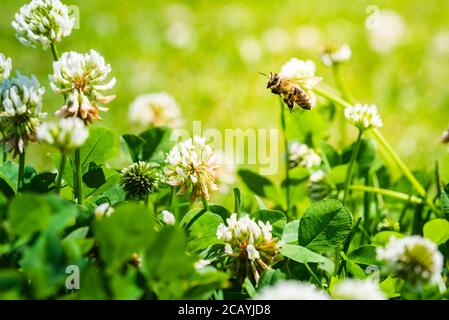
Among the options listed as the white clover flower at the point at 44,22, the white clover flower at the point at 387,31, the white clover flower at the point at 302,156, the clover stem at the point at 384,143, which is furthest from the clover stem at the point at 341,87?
the white clover flower at the point at 387,31

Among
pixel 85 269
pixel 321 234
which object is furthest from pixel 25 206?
pixel 321 234

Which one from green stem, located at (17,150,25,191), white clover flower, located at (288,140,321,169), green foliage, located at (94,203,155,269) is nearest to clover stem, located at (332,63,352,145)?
white clover flower, located at (288,140,321,169)

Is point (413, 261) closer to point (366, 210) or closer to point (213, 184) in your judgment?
point (213, 184)

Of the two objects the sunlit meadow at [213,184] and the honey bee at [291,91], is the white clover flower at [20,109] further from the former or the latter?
the honey bee at [291,91]

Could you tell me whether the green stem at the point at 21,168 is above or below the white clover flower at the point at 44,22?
below

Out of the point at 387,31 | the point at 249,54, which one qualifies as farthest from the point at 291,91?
the point at 387,31
